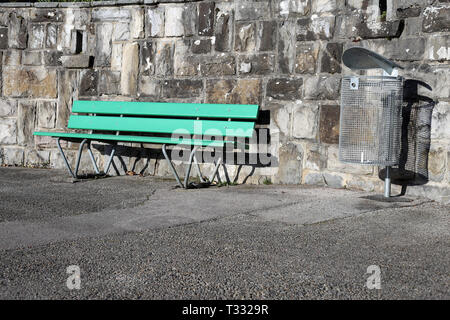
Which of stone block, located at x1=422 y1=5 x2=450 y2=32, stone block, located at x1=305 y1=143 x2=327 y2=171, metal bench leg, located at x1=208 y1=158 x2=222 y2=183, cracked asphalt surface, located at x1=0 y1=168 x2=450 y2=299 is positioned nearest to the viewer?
cracked asphalt surface, located at x1=0 y1=168 x2=450 y2=299

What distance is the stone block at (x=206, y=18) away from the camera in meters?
6.92

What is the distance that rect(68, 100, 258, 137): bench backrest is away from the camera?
6.43m

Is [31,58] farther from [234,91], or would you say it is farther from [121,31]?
[234,91]

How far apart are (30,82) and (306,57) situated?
3868 mm

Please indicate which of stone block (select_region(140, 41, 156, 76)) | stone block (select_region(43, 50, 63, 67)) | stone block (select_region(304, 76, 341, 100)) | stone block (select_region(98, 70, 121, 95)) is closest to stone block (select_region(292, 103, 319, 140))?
stone block (select_region(304, 76, 341, 100))

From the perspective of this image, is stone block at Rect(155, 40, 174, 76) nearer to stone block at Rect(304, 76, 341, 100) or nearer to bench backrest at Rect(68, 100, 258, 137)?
bench backrest at Rect(68, 100, 258, 137)

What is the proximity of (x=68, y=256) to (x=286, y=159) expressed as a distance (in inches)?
134

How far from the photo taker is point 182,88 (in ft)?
23.4

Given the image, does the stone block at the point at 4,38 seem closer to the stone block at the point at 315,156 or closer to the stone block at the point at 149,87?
the stone block at the point at 149,87

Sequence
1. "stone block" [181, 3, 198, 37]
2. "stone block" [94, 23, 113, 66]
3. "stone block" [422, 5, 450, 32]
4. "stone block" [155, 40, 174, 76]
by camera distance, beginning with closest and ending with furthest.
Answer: "stone block" [422, 5, 450, 32]
"stone block" [181, 3, 198, 37]
"stone block" [155, 40, 174, 76]
"stone block" [94, 23, 113, 66]

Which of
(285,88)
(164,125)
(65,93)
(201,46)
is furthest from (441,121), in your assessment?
(65,93)

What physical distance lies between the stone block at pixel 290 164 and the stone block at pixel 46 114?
324 centimetres

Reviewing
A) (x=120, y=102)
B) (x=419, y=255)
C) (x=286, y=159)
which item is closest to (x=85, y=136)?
(x=120, y=102)

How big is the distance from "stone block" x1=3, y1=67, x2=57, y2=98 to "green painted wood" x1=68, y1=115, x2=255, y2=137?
760 mm
